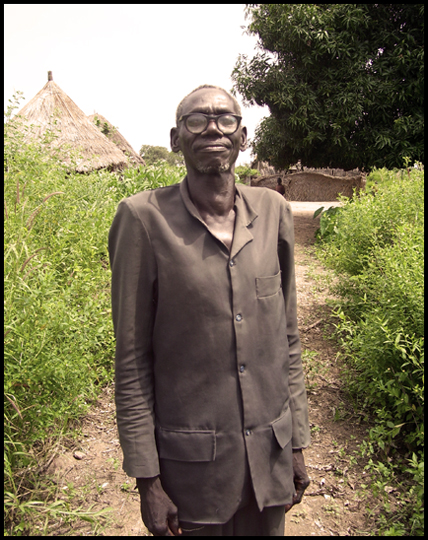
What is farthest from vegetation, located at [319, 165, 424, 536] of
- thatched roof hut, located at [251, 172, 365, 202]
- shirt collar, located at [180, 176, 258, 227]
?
thatched roof hut, located at [251, 172, 365, 202]

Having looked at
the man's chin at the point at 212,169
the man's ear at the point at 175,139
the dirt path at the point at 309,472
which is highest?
the man's ear at the point at 175,139

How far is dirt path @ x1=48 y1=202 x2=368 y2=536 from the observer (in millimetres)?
2523

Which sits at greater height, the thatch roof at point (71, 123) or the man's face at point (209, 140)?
the thatch roof at point (71, 123)

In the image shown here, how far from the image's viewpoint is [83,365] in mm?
2609

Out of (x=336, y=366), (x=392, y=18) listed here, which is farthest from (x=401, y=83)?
(x=336, y=366)

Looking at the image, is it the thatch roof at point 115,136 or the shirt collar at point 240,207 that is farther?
the thatch roof at point 115,136

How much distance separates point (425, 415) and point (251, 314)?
2050mm

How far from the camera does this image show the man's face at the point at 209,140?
1273 millimetres

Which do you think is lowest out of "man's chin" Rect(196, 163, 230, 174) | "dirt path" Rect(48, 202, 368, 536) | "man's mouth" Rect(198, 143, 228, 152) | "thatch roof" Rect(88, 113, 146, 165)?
"dirt path" Rect(48, 202, 368, 536)

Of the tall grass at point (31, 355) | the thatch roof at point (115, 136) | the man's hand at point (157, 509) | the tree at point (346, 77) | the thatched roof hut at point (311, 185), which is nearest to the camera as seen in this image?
the man's hand at point (157, 509)

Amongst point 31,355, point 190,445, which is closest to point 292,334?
point 190,445

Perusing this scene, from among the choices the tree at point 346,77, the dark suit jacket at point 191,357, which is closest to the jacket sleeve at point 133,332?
the dark suit jacket at point 191,357

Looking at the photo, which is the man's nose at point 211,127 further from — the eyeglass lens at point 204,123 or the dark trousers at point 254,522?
the dark trousers at point 254,522

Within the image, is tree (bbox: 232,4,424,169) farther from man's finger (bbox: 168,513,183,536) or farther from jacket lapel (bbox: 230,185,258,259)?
man's finger (bbox: 168,513,183,536)
